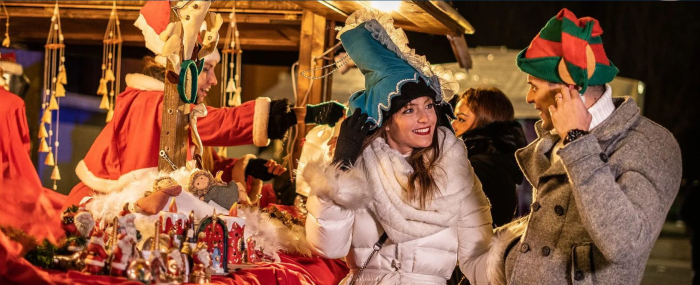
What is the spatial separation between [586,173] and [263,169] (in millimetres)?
2468

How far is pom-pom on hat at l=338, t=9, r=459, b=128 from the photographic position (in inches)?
109

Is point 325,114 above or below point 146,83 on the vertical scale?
below

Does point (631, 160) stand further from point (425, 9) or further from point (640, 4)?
point (640, 4)

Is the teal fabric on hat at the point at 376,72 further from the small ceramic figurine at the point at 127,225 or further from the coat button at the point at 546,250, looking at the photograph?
the small ceramic figurine at the point at 127,225

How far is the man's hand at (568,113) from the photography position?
2.31 m

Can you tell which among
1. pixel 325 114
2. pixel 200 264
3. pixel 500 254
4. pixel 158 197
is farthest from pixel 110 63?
pixel 500 254

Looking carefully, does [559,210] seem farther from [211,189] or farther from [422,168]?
[211,189]

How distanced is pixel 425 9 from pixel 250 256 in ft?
6.58

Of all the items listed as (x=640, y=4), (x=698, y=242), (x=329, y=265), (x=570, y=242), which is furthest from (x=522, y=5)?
(x=570, y=242)

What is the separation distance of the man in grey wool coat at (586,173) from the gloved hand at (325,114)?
1.50 m

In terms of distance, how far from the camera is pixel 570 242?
2.41m

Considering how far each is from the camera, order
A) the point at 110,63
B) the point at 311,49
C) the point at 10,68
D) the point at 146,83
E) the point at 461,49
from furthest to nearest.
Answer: the point at 461,49
the point at 311,49
the point at 110,63
the point at 10,68
the point at 146,83

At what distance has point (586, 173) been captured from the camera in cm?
221

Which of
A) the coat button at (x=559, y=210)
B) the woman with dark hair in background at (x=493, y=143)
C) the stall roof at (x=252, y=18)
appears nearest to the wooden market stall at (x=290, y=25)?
the stall roof at (x=252, y=18)
